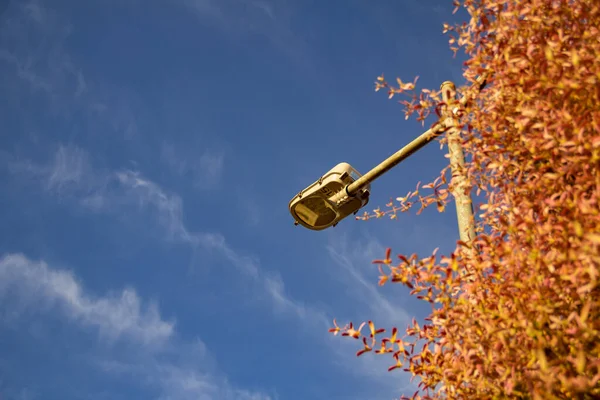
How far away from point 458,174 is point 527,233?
954 millimetres

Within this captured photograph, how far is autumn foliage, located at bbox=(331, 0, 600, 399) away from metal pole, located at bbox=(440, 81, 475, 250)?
77mm

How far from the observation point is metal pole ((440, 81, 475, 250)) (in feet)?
11.6

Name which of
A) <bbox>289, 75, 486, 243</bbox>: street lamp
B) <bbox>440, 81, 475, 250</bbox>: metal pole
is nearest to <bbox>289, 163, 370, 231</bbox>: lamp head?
<bbox>289, 75, 486, 243</bbox>: street lamp

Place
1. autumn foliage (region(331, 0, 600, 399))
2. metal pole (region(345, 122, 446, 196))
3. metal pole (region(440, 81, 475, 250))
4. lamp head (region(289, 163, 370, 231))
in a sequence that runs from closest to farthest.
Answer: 1. autumn foliage (region(331, 0, 600, 399))
2. metal pole (region(440, 81, 475, 250))
3. metal pole (region(345, 122, 446, 196))
4. lamp head (region(289, 163, 370, 231))

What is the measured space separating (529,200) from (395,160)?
277 centimetres

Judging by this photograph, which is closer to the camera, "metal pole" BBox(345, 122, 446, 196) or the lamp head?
"metal pole" BBox(345, 122, 446, 196)

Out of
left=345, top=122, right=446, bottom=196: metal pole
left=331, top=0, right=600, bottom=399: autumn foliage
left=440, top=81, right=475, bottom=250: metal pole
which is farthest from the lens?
left=345, top=122, right=446, bottom=196: metal pole

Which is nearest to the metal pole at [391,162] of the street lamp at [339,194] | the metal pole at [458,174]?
the street lamp at [339,194]

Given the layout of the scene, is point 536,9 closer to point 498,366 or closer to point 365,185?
point 498,366

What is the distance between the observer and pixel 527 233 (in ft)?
9.04

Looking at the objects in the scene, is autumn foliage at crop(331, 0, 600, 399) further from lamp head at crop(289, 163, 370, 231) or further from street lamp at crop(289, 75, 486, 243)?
lamp head at crop(289, 163, 370, 231)

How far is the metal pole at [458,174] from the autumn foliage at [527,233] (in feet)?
0.25

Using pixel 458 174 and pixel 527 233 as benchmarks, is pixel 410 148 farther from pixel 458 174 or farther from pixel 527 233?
pixel 527 233

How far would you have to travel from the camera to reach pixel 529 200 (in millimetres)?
3092
